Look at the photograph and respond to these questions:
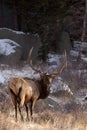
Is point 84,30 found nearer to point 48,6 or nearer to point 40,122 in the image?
point 48,6

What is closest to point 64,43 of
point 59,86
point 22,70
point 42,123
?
point 22,70

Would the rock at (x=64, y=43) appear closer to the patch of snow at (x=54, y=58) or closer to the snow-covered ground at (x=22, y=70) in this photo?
the patch of snow at (x=54, y=58)

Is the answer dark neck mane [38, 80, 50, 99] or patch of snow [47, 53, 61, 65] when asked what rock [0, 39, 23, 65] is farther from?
dark neck mane [38, 80, 50, 99]

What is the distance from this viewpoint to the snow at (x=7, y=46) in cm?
2350

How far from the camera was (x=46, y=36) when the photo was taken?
25625 millimetres

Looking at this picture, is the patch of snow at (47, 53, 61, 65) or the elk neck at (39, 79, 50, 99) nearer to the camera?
the elk neck at (39, 79, 50, 99)

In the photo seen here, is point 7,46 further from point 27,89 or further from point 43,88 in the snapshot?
point 27,89

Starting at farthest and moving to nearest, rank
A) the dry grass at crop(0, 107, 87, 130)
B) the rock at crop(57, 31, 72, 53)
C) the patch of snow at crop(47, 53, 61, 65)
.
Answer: the rock at crop(57, 31, 72, 53) → the patch of snow at crop(47, 53, 61, 65) → the dry grass at crop(0, 107, 87, 130)

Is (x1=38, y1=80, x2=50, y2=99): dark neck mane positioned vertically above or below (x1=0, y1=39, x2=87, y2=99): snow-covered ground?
above

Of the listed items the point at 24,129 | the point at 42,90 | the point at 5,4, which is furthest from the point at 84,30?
the point at 24,129

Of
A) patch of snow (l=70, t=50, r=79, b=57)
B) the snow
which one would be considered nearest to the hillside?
patch of snow (l=70, t=50, r=79, b=57)

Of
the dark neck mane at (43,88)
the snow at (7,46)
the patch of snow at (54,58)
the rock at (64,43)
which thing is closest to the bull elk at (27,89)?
the dark neck mane at (43,88)

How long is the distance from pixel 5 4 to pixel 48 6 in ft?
11.0

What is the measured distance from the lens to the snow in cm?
2350
